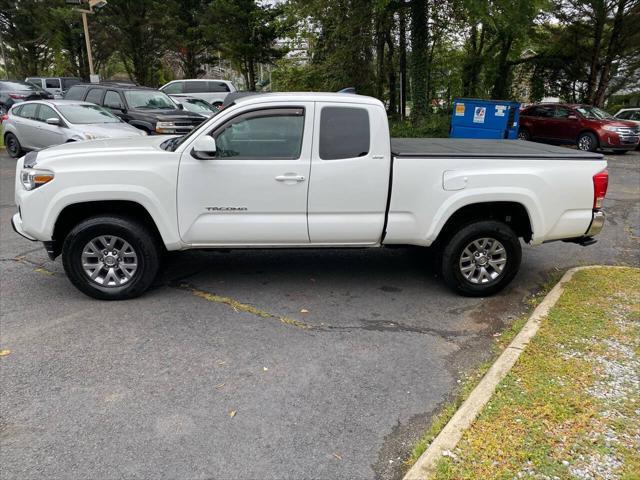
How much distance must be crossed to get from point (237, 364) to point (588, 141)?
1686 cm

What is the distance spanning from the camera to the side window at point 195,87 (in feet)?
69.8

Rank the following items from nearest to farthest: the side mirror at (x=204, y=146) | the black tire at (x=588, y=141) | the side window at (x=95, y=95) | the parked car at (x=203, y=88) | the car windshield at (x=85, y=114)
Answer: the side mirror at (x=204, y=146) < the car windshield at (x=85, y=114) < the side window at (x=95, y=95) < the black tire at (x=588, y=141) < the parked car at (x=203, y=88)

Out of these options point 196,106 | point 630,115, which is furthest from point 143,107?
point 630,115

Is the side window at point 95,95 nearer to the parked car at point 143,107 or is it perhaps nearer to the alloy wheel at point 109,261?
the parked car at point 143,107

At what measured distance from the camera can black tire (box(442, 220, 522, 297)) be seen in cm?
489

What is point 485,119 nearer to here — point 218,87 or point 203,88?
point 218,87

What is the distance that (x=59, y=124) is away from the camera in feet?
35.8

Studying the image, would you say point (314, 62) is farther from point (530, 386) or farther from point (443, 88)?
point (530, 386)

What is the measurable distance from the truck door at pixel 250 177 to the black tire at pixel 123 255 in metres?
0.39

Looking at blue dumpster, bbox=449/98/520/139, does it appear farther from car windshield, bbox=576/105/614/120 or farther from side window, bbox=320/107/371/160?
side window, bbox=320/107/371/160

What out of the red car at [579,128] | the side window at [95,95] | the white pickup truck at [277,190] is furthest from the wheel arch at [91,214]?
the red car at [579,128]

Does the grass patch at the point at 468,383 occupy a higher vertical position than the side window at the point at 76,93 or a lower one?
lower

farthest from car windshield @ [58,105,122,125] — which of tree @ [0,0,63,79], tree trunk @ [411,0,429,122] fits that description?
tree @ [0,0,63,79]

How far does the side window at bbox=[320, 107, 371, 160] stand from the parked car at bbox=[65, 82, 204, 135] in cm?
866
